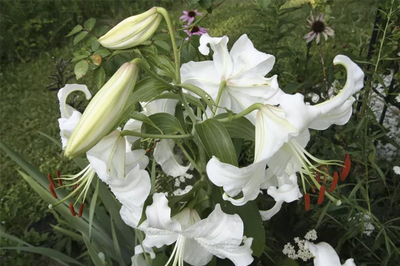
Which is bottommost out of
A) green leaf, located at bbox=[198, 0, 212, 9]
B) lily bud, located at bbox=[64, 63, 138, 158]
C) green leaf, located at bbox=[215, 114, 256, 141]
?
green leaf, located at bbox=[215, 114, 256, 141]

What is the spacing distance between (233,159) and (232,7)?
8.73ft

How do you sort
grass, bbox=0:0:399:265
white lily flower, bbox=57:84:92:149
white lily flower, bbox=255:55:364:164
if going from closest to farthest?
white lily flower, bbox=255:55:364:164, white lily flower, bbox=57:84:92:149, grass, bbox=0:0:399:265

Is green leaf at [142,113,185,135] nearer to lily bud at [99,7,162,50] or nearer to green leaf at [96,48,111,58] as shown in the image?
lily bud at [99,7,162,50]

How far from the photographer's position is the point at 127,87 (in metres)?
0.49

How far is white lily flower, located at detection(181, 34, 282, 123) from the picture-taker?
61cm

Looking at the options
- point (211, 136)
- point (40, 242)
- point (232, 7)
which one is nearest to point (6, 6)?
point (232, 7)

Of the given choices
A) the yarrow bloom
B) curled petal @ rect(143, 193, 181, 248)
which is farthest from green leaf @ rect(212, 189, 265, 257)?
the yarrow bloom

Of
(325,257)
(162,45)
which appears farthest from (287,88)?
(325,257)

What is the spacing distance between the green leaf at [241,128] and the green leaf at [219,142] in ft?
0.11

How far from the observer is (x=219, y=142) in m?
0.56

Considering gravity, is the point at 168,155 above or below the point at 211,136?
below

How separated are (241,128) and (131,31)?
20 cm

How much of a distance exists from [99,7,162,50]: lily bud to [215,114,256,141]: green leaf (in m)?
0.17

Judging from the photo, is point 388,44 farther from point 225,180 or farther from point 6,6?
point 6,6
